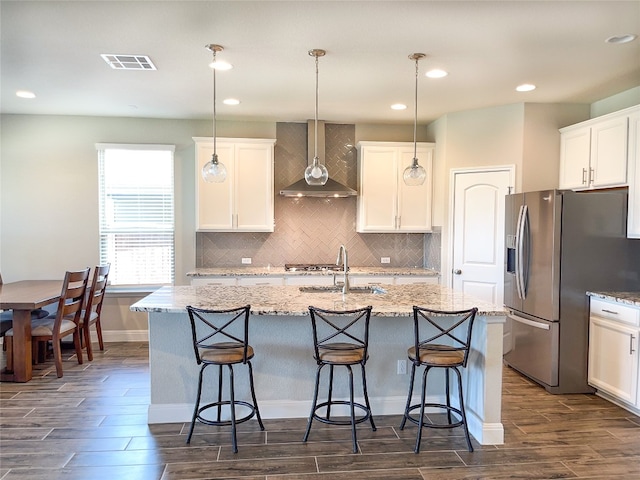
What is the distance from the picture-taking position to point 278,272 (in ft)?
17.0

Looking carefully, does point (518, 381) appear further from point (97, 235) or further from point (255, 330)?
point (97, 235)

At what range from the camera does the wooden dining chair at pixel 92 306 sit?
187 inches

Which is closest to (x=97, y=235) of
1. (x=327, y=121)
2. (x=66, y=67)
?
(x=66, y=67)

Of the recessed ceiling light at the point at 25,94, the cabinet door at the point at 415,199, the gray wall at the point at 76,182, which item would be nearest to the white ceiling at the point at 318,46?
the recessed ceiling light at the point at 25,94

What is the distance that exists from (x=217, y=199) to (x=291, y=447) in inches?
129

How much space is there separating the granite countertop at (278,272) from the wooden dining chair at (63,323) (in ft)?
3.68

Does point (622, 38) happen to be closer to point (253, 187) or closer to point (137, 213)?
point (253, 187)

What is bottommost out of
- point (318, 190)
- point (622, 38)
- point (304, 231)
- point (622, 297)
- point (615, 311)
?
point (615, 311)

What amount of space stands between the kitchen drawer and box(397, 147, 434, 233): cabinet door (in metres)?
2.19

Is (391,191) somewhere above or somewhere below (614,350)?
above

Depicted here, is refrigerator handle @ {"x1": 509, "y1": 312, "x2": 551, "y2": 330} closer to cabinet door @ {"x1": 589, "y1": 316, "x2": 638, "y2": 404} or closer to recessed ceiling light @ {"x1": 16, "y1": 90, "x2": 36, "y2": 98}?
cabinet door @ {"x1": 589, "y1": 316, "x2": 638, "y2": 404}

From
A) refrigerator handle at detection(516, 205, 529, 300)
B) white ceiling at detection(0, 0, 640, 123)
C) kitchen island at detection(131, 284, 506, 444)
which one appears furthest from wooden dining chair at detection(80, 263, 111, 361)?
refrigerator handle at detection(516, 205, 529, 300)

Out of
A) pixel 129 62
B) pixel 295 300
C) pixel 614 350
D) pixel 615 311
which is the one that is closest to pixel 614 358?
pixel 614 350

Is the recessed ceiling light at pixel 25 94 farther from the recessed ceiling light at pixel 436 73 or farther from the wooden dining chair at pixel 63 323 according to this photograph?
the recessed ceiling light at pixel 436 73
